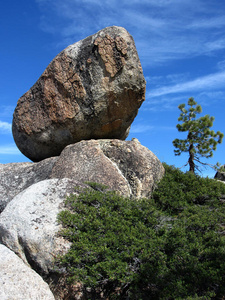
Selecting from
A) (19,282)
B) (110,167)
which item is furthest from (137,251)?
(110,167)

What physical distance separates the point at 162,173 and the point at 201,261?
445 centimetres

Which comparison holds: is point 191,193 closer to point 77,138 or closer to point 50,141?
point 77,138

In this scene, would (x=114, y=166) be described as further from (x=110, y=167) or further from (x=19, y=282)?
(x=19, y=282)

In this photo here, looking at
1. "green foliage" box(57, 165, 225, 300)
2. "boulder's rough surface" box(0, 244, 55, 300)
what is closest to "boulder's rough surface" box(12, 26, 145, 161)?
"green foliage" box(57, 165, 225, 300)

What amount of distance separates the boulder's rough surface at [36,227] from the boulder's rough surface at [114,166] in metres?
1.94

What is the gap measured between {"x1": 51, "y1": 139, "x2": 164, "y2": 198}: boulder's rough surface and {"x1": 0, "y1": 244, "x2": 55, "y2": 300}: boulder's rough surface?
3.57m

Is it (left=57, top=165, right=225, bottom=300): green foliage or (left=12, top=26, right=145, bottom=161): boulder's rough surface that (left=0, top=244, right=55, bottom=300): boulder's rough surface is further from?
(left=12, top=26, right=145, bottom=161): boulder's rough surface

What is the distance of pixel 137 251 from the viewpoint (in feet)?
21.6

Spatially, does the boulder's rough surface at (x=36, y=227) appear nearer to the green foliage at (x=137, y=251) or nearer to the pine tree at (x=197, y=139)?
the green foliage at (x=137, y=251)

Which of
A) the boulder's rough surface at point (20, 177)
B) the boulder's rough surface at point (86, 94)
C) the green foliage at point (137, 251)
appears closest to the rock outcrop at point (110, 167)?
the boulder's rough surface at point (20, 177)

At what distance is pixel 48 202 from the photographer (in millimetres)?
7340

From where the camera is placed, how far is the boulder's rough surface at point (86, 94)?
10.8 metres

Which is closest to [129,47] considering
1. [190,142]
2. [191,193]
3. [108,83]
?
[108,83]

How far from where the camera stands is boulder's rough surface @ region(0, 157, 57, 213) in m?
11.1
